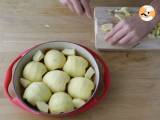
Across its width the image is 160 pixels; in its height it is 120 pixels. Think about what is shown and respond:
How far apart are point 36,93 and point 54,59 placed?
0.32ft

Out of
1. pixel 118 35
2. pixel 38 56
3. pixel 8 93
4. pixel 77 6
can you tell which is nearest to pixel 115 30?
pixel 118 35

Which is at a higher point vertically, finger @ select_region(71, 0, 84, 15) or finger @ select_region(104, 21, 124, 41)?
finger @ select_region(71, 0, 84, 15)

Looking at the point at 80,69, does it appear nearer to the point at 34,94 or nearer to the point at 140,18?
the point at 34,94

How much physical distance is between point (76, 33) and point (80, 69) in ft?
0.55

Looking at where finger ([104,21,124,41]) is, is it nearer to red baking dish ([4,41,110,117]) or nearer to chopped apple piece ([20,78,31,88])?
red baking dish ([4,41,110,117])

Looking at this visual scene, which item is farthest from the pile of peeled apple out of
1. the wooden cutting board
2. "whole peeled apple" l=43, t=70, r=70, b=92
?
the wooden cutting board

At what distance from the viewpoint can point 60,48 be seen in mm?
749

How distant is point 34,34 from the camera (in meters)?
0.84

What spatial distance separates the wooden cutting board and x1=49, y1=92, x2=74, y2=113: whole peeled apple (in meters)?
0.21

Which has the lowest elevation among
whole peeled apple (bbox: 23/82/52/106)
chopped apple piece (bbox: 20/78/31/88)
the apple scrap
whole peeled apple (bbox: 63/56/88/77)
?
whole peeled apple (bbox: 23/82/52/106)

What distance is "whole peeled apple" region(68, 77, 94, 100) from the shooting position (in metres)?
0.67

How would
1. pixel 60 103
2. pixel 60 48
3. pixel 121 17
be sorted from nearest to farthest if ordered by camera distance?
1. pixel 60 103
2. pixel 60 48
3. pixel 121 17

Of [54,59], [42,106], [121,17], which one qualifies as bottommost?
[42,106]

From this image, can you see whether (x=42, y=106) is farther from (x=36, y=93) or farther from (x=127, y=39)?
(x=127, y=39)
